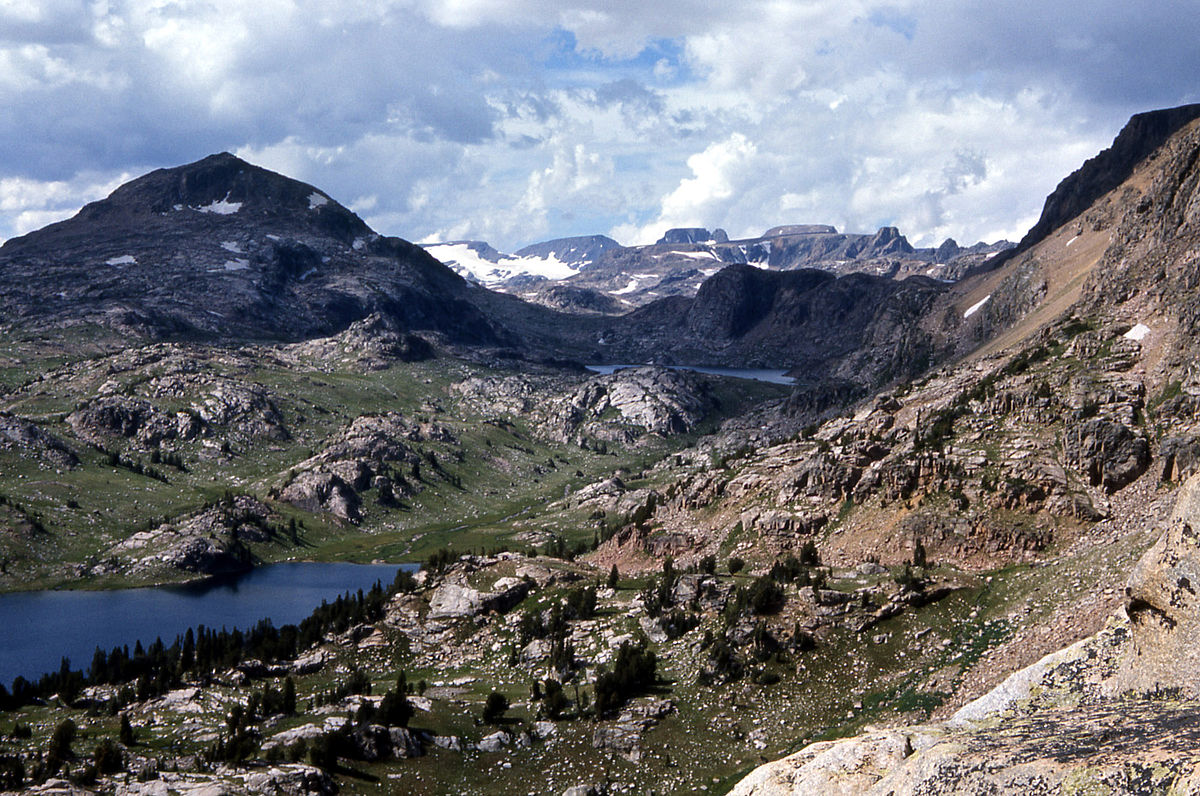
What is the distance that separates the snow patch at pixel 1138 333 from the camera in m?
74.1

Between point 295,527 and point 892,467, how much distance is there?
5672 inches

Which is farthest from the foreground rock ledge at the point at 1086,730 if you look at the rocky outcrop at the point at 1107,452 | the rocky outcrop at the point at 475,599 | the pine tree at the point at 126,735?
the rocky outcrop at the point at 475,599

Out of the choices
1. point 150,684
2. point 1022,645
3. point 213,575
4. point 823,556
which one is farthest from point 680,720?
point 213,575

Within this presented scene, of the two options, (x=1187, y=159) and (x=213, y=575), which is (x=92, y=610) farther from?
(x=1187, y=159)

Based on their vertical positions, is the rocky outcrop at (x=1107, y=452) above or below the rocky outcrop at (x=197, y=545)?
above

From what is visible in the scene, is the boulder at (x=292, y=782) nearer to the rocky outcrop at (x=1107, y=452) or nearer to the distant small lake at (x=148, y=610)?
the rocky outcrop at (x=1107, y=452)

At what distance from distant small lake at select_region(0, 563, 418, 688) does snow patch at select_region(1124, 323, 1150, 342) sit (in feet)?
325

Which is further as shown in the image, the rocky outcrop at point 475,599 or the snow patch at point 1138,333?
the snow patch at point 1138,333

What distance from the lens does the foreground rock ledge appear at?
12.1 metres

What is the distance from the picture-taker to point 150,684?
6650 cm

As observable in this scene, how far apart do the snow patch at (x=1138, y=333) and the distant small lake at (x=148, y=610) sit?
99206 mm

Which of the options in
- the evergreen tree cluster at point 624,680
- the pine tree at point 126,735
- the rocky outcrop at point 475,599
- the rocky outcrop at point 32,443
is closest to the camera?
the pine tree at point 126,735

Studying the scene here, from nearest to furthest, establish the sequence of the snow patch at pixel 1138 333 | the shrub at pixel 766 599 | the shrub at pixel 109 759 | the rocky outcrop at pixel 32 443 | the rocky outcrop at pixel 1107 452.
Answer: the shrub at pixel 109 759 → the shrub at pixel 766 599 → the rocky outcrop at pixel 1107 452 → the snow patch at pixel 1138 333 → the rocky outcrop at pixel 32 443

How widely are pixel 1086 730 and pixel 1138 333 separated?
73.6 metres
